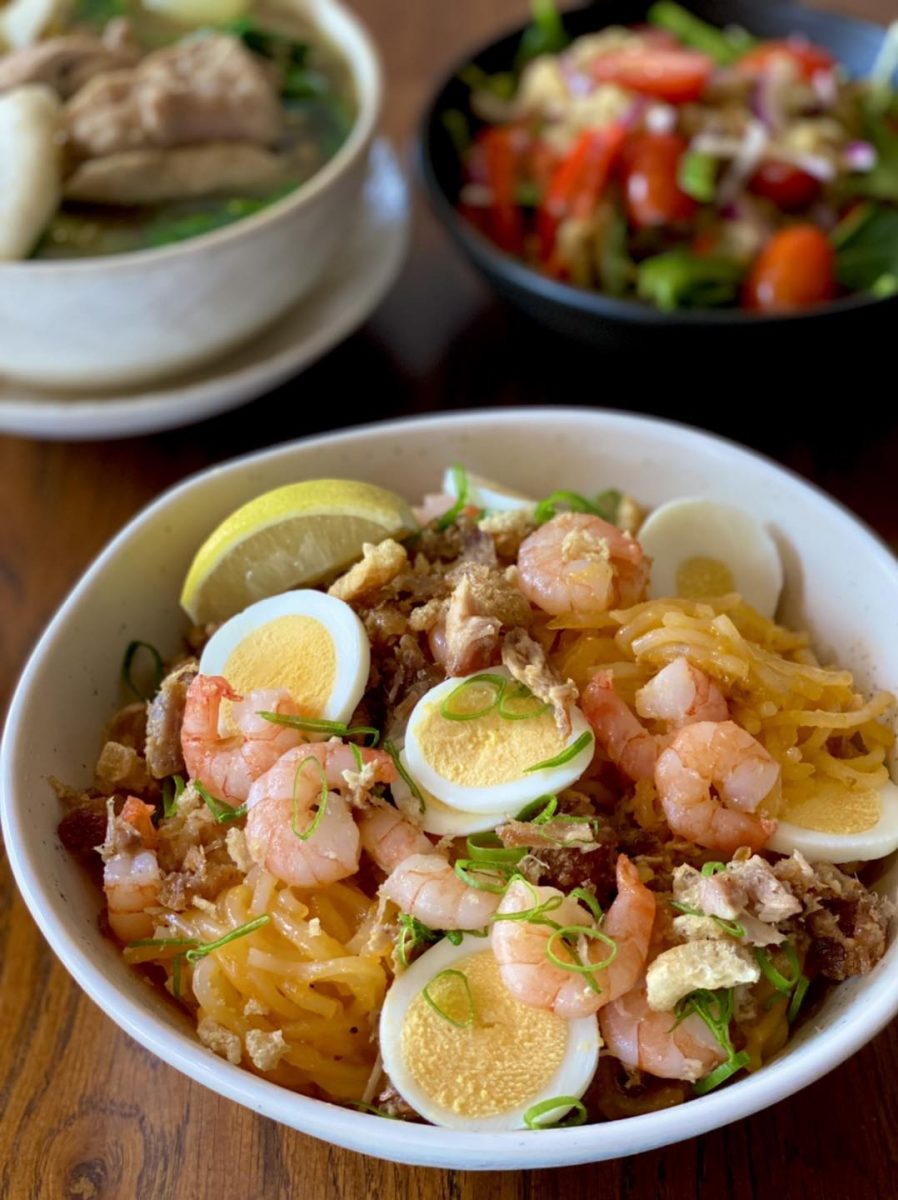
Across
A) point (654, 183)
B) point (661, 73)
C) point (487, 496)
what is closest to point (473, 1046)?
point (487, 496)

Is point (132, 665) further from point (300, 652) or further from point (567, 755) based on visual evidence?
point (567, 755)

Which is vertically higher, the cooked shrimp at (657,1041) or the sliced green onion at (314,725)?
the sliced green onion at (314,725)

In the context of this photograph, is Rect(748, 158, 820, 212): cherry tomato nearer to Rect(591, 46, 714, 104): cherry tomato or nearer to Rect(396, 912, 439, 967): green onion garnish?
Rect(591, 46, 714, 104): cherry tomato

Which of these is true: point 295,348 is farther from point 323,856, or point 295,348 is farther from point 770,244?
point 323,856

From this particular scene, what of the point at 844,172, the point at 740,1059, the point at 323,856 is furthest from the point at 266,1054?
the point at 844,172

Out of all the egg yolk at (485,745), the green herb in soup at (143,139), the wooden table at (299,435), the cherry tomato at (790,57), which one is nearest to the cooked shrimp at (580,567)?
the egg yolk at (485,745)

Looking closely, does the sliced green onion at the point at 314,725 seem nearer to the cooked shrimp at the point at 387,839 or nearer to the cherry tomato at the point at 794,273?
the cooked shrimp at the point at 387,839
